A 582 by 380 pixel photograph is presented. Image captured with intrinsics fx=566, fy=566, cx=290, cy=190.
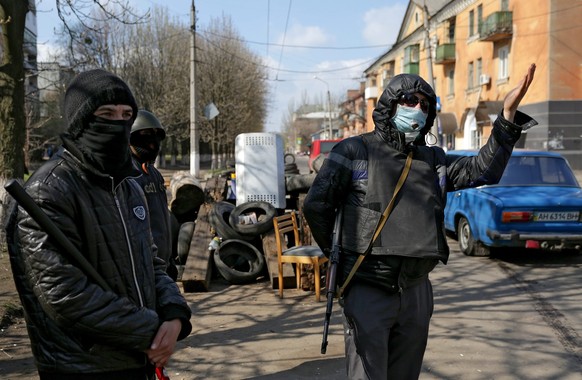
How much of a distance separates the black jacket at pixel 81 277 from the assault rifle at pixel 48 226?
0.07ft

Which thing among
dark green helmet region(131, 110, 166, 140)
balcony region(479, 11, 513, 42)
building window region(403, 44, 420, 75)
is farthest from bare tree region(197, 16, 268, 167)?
dark green helmet region(131, 110, 166, 140)

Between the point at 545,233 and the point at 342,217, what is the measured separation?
6.26 m

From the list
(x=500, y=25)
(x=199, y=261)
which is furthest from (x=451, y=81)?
(x=199, y=261)

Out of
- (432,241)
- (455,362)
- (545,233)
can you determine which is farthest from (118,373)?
(545,233)

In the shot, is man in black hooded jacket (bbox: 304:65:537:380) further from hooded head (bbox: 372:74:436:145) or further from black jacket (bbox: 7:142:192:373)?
black jacket (bbox: 7:142:192:373)

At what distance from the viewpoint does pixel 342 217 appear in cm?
291

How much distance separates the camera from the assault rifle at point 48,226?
169cm

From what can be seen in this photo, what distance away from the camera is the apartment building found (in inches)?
1047

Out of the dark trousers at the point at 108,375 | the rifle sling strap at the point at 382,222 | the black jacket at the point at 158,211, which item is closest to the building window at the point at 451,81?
the black jacket at the point at 158,211

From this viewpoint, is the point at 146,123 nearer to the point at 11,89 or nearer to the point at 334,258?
the point at 334,258

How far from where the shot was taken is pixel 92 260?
190cm

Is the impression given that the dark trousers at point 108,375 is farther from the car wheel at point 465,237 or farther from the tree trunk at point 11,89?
the car wheel at point 465,237

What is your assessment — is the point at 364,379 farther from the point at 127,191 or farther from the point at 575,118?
the point at 575,118

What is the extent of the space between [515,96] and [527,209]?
588cm
